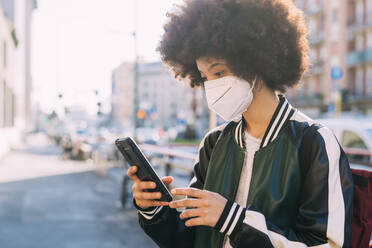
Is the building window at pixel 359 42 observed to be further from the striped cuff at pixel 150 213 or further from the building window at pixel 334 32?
the striped cuff at pixel 150 213

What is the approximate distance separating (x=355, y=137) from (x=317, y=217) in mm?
7042

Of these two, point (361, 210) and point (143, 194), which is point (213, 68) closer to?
point (143, 194)

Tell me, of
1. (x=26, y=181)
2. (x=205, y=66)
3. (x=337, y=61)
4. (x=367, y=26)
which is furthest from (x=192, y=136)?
(x=205, y=66)

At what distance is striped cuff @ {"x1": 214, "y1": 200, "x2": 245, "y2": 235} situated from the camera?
4.92ft

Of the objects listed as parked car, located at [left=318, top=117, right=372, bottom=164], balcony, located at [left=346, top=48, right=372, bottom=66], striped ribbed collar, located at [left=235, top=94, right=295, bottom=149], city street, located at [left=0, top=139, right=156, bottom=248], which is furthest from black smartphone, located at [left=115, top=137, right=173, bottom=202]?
balcony, located at [left=346, top=48, right=372, bottom=66]

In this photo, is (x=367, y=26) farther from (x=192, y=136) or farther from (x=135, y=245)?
(x=135, y=245)

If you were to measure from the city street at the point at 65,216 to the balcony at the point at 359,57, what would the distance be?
95.2ft

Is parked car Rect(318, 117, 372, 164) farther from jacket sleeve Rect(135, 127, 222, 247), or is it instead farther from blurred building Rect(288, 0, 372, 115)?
blurred building Rect(288, 0, 372, 115)

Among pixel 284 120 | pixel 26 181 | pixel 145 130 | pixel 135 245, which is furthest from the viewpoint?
pixel 145 130

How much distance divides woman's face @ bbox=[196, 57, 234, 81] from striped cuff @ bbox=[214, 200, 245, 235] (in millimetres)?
539

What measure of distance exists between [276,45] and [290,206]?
63 cm

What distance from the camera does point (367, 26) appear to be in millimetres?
36625

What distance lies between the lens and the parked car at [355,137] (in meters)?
7.76

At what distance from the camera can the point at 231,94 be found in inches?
70.2
